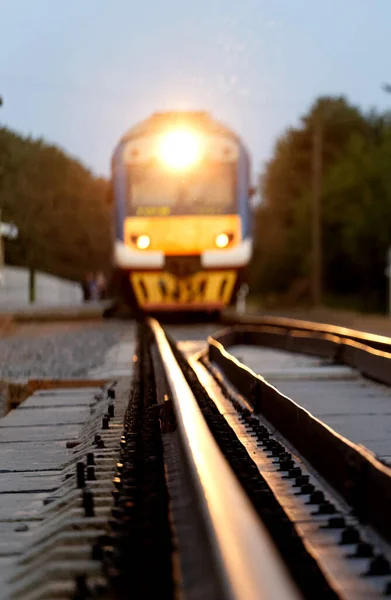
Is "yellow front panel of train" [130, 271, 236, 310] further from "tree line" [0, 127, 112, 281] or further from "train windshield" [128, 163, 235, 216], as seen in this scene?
"tree line" [0, 127, 112, 281]

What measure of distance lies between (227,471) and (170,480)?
59cm

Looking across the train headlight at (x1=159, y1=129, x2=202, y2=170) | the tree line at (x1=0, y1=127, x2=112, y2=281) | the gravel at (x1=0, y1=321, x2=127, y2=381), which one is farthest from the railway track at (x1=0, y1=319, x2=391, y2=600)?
the train headlight at (x1=159, y1=129, x2=202, y2=170)

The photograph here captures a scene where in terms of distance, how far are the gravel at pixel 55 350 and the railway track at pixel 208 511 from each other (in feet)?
11.1

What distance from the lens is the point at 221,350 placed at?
9242 millimetres

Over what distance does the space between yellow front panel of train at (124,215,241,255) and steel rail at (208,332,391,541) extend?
11.8 meters

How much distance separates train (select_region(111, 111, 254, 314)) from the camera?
59.0 ft

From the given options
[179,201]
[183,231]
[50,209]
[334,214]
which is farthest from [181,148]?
[334,214]

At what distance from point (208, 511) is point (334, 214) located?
151 feet

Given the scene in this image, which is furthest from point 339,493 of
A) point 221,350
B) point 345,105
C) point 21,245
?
point 345,105

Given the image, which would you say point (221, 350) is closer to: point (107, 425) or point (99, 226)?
point (107, 425)

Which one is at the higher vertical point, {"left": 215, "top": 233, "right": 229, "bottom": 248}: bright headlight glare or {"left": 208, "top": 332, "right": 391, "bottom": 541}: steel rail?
{"left": 215, "top": 233, "right": 229, "bottom": 248}: bright headlight glare

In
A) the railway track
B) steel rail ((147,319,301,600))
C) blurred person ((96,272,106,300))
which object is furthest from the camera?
blurred person ((96,272,106,300))

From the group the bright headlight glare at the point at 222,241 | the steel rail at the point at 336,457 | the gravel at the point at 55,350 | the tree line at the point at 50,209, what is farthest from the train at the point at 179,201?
the steel rail at the point at 336,457

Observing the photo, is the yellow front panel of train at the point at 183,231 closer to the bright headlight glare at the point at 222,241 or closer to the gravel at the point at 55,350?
the bright headlight glare at the point at 222,241
